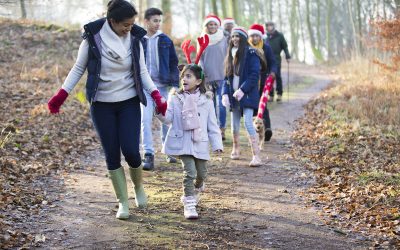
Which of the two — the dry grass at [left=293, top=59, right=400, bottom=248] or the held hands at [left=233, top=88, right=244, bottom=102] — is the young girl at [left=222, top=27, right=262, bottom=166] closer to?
the held hands at [left=233, top=88, right=244, bottom=102]

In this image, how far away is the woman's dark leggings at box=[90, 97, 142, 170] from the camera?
5.45m

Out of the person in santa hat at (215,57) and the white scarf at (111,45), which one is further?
the person in santa hat at (215,57)

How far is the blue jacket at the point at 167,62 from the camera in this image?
26.6 ft

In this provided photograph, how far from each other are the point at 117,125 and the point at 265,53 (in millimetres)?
5412

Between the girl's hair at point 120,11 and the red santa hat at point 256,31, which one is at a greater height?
the girl's hair at point 120,11

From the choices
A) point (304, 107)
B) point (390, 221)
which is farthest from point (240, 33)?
point (304, 107)

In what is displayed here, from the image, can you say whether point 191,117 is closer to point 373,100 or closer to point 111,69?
point 111,69

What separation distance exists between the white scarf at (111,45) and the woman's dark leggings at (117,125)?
0.50 metres

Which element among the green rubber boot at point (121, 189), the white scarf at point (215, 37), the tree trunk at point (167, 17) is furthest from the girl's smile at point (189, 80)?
the tree trunk at point (167, 17)

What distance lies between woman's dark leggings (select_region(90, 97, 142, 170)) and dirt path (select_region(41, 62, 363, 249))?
808 mm

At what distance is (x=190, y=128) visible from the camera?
18.8ft

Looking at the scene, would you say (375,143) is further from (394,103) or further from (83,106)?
(83,106)

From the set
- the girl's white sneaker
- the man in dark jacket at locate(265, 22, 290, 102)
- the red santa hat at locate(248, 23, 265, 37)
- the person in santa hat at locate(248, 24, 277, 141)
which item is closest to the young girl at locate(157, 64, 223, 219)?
the girl's white sneaker

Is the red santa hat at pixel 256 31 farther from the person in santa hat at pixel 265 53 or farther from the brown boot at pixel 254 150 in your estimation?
the brown boot at pixel 254 150
